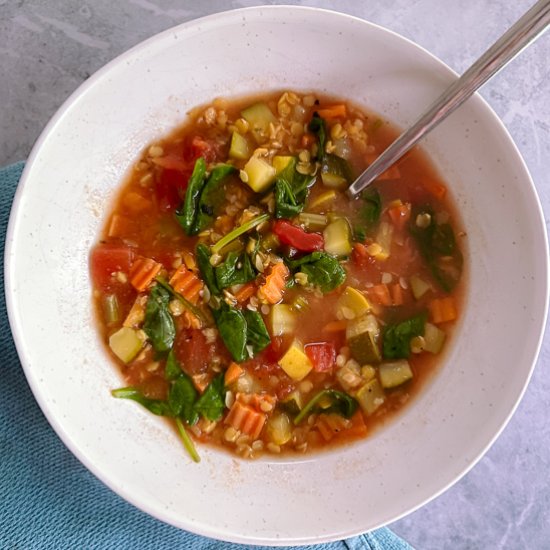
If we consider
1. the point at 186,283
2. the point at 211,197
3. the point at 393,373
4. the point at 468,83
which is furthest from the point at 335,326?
the point at 468,83

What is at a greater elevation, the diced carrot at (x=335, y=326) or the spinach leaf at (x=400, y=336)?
the spinach leaf at (x=400, y=336)

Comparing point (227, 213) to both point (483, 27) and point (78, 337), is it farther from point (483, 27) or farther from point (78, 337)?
point (483, 27)

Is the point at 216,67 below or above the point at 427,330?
above

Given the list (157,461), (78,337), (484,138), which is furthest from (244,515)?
(484,138)

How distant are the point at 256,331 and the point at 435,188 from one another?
3.69 feet

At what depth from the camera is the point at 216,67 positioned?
3.16 m

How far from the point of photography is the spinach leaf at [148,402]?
3.25 meters

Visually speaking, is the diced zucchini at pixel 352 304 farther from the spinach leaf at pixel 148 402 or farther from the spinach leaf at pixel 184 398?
the spinach leaf at pixel 148 402

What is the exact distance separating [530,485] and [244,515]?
1.64 meters

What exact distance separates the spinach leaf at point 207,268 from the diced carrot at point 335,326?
0.55 metres

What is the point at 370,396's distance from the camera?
3.30 metres

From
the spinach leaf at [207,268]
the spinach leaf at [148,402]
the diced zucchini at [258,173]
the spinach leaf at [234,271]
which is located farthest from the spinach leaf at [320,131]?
the spinach leaf at [148,402]

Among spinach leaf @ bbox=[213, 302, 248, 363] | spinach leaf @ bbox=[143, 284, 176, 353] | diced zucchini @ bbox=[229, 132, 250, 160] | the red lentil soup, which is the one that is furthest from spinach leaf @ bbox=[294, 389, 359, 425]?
diced zucchini @ bbox=[229, 132, 250, 160]

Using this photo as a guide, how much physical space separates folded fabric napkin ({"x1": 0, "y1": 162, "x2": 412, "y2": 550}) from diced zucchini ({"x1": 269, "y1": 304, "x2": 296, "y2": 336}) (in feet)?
3.84
